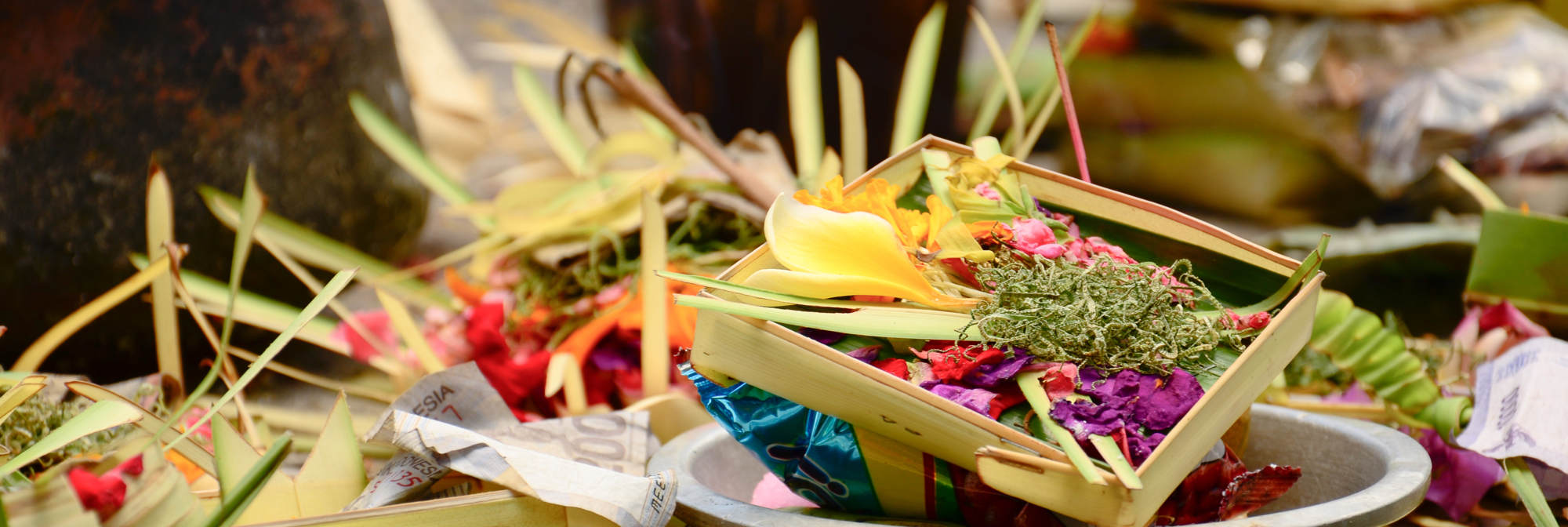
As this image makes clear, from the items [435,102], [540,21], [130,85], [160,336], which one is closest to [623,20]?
[540,21]

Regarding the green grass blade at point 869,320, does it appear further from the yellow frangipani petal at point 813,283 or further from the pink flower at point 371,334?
the pink flower at point 371,334

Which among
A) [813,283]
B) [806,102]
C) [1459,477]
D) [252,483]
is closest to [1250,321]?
[813,283]

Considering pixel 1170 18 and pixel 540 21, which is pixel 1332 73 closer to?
pixel 1170 18

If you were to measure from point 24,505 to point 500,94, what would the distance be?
1290mm

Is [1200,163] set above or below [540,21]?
below

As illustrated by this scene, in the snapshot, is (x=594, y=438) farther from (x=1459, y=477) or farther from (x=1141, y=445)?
(x=1459, y=477)

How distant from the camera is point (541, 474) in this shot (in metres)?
0.41

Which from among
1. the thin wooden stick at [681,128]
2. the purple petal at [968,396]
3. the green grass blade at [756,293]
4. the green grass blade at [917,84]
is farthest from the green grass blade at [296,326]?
the green grass blade at [917,84]

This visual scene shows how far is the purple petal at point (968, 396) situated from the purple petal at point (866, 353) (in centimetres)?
3

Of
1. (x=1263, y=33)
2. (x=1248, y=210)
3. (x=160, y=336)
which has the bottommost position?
(x=1248, y=210)

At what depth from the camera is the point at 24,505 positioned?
0.98 feet

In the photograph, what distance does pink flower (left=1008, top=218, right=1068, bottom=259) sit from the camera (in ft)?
1.26

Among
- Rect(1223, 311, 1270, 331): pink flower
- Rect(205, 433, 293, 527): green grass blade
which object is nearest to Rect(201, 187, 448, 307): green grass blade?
Rect(205, 433, 293, 527): green grass blade

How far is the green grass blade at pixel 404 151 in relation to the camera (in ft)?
2.71
